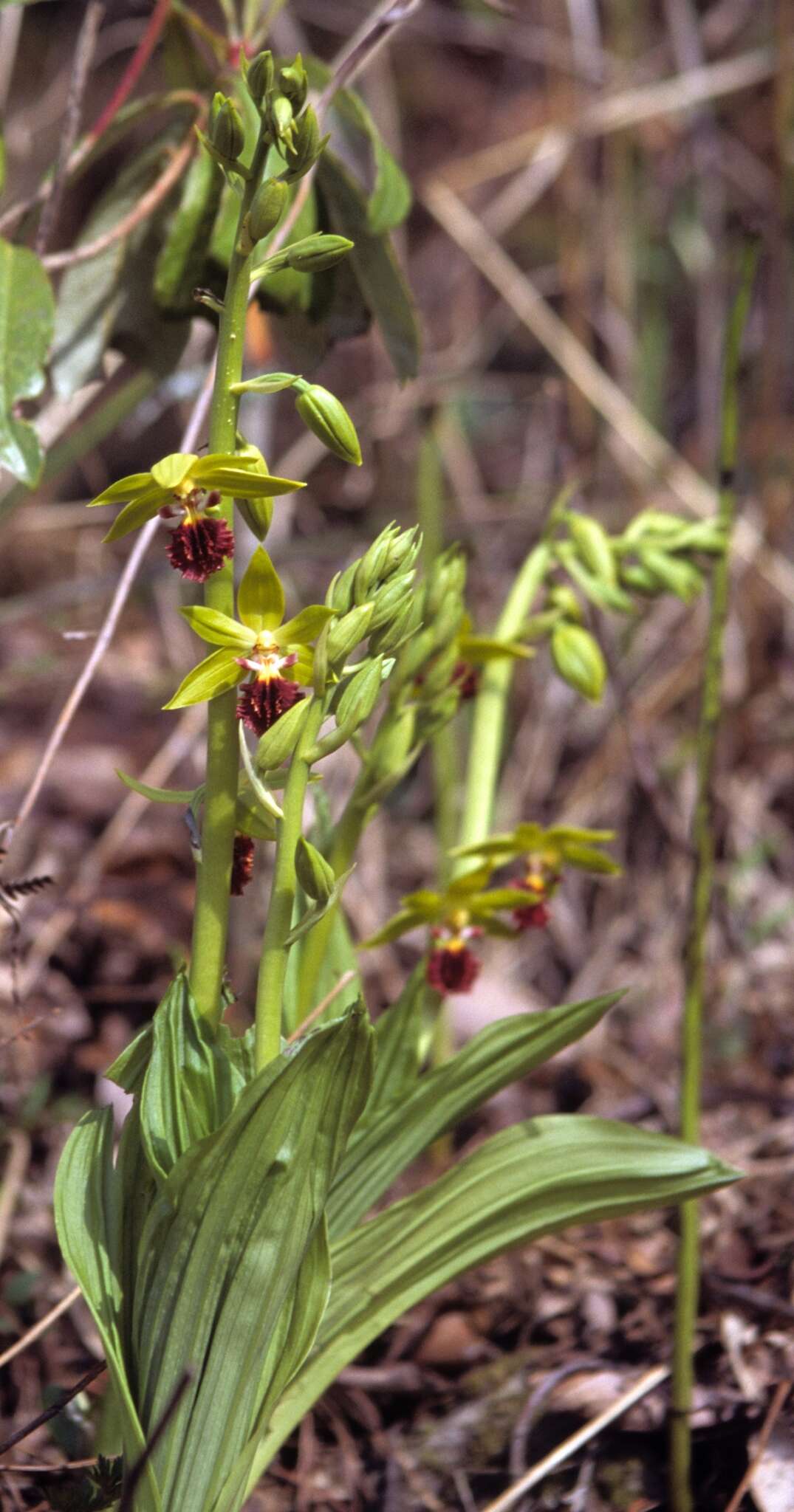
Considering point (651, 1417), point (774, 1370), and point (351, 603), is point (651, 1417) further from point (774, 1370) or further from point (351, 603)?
point (351, 603)

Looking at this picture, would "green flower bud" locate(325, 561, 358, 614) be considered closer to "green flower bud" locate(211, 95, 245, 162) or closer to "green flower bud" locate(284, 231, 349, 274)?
"green flower bud" locate(284, 231, 349, 274)

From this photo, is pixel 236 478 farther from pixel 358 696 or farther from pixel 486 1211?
pixel 486 1211

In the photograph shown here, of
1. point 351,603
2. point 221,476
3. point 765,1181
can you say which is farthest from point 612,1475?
point 221,476

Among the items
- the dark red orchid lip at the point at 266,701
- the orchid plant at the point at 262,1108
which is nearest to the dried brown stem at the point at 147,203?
the orchid plant at the point at 262,1108

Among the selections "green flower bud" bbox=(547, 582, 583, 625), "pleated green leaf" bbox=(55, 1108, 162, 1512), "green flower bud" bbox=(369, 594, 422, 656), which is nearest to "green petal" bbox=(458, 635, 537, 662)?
"green flower bud" bbox=(547, 582, 583, 625)

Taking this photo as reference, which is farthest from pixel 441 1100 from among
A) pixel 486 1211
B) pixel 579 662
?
pixel 579 662
